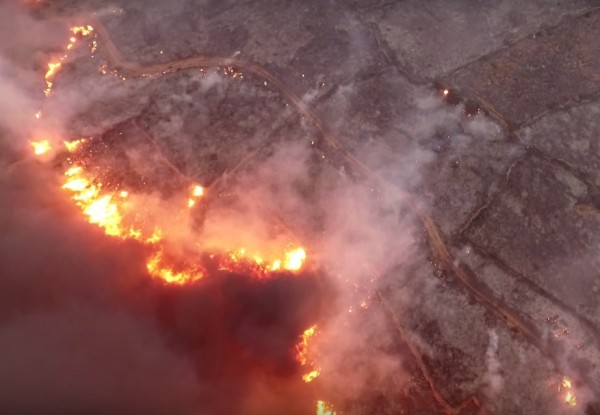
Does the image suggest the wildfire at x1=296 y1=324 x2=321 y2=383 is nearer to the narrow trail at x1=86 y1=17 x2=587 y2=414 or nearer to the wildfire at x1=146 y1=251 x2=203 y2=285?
the narrow trail at x1=86 y1=17 x2=587 y2=414

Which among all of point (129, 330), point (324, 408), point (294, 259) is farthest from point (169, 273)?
point (324, 408)

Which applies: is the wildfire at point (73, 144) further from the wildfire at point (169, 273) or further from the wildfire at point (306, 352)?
the wildfire at point (306, 352)

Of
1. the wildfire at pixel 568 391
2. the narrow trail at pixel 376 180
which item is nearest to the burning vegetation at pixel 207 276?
the narrow trail at pixel 376 180

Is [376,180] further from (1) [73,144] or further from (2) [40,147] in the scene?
(2) [40,147]

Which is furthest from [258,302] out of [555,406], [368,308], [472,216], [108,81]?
[108,81]

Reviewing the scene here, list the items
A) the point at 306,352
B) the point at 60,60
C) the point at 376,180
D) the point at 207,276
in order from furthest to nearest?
the point at 60,60 < the point at 376,180 < the point at 207,276 < the point at 306,352

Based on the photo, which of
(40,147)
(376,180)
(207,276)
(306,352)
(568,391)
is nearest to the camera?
(568,391)
